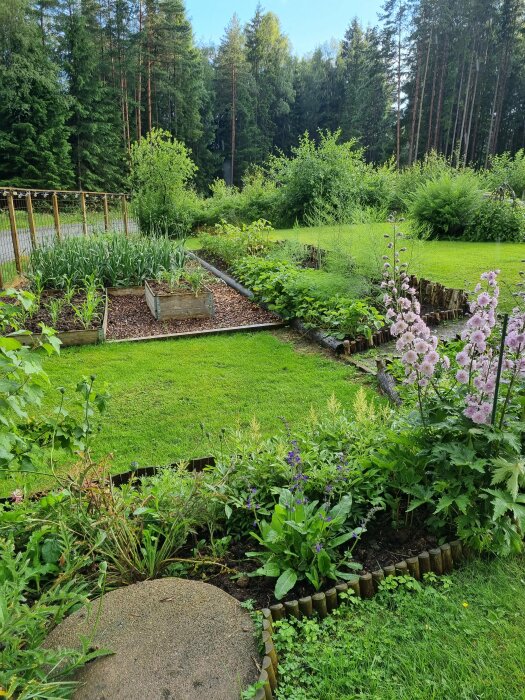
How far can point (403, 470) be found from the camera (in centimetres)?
229

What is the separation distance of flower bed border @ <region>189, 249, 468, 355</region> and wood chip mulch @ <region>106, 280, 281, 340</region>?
0.41 m

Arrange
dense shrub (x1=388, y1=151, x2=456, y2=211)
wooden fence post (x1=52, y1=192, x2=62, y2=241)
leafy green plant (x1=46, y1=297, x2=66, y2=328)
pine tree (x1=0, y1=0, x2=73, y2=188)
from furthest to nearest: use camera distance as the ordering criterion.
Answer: pine tree (x1=0, y1=0, x2=73, y2=188) < dense shrub (x1=388, y1=151, x2=456, y2=211) < wooden fence post (x1=52, y1=192, x2=62, y2=241) < leafy green plant (x1=46, y1=297, x2=66, y2=328)

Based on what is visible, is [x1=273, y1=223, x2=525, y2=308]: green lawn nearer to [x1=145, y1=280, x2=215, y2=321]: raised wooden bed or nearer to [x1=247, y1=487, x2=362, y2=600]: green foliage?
[x1=145, y1=280, x2=215, y2=321]: raised wooden bed

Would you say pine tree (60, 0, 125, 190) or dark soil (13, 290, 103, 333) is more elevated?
pine tree (60, 0, 125, 190)

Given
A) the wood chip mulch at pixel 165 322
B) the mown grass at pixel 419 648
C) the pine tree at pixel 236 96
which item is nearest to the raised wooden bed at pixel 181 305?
the wood chip mulch at pixel 165 322

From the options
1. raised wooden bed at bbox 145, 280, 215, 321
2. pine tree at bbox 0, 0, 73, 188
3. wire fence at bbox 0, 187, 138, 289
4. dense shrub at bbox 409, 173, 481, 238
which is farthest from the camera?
pine tree at bbox 0, 0, 73, 188

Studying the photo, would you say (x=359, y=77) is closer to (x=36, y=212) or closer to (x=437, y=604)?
(x=36, y=212)

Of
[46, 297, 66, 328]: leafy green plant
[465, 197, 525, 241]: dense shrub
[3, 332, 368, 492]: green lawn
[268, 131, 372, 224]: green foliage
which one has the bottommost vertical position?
[3, 332, 368, 492]: green lawn

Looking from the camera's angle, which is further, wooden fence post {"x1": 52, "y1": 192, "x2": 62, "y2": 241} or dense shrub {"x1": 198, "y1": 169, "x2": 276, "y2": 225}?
dense shrub {"x1": 198, "y1": 169, "x2": 276, "y2": 225}

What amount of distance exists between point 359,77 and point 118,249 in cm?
4092

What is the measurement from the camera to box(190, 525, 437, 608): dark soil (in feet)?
6.52

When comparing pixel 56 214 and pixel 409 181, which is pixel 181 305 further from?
pixel 409 181

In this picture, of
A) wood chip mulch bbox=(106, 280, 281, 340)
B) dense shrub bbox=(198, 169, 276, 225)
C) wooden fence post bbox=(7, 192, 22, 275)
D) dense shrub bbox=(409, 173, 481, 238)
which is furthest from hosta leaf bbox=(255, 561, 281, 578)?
dense shrub bbox=(198, 169, 276, 225)

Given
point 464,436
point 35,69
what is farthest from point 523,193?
point 35,69
